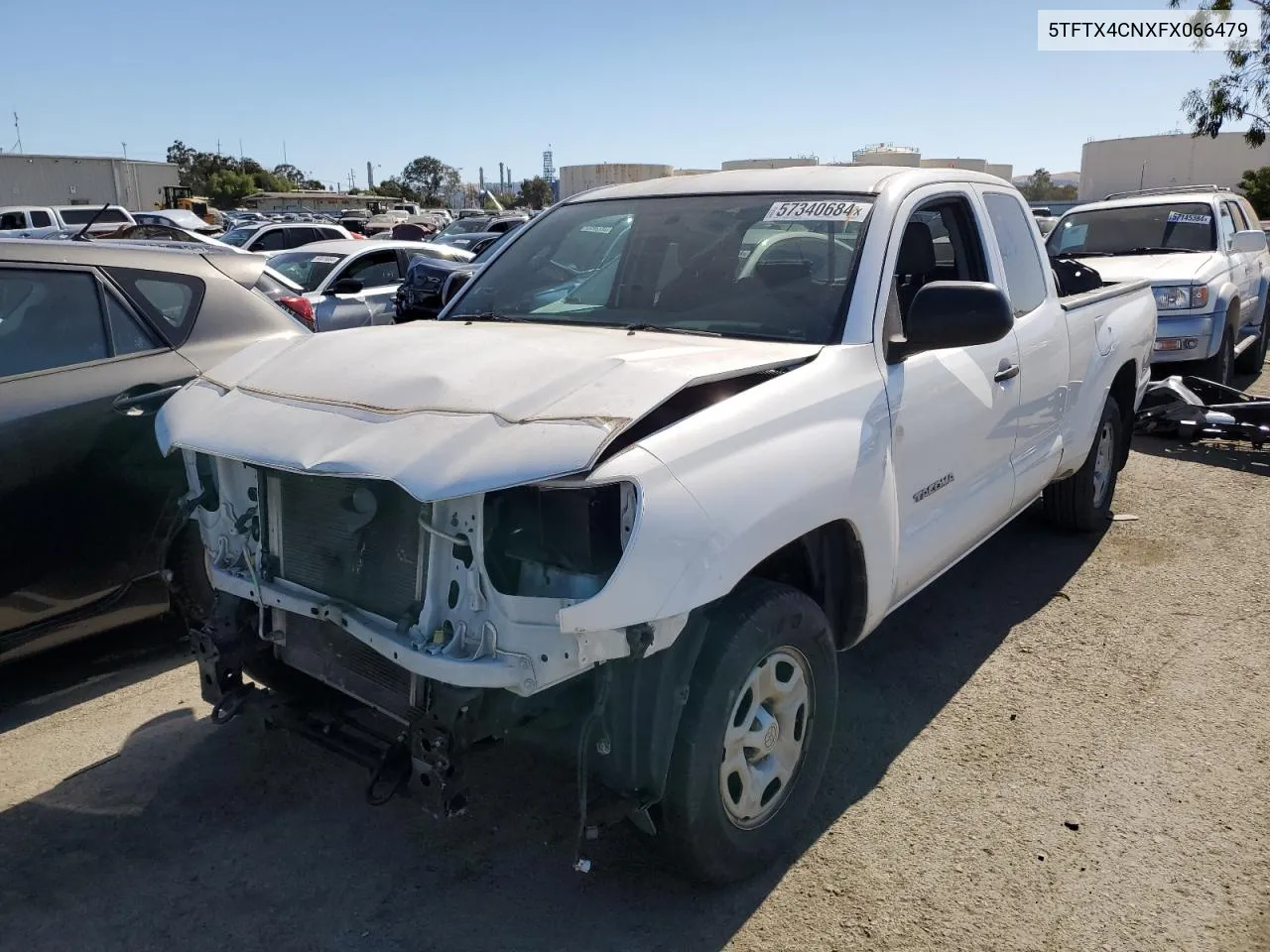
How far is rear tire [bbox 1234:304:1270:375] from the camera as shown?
37.1 feet

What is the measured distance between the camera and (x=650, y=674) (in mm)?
2607

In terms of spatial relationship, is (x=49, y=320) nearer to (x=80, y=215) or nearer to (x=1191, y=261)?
(x=1191, y=261)

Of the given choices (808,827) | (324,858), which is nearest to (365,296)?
(324,858)

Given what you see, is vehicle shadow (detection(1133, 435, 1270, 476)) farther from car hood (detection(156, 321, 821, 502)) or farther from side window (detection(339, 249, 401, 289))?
side window (detection(339, 249, 401, 289))

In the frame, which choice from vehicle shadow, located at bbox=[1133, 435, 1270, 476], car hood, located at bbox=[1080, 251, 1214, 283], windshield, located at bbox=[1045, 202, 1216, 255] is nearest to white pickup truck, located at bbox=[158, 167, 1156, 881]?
vehicle shadow, located at bbox=[1133, 435, 1270, 476]

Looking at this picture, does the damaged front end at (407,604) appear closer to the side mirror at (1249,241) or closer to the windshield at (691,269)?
the windshield at (691,269)

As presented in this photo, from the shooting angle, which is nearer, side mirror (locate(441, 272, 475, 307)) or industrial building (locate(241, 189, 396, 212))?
side mirror (locate(441, 272, 475, 307))

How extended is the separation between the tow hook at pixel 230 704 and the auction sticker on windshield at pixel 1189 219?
1002 cm

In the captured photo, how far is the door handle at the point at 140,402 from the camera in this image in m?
4.11

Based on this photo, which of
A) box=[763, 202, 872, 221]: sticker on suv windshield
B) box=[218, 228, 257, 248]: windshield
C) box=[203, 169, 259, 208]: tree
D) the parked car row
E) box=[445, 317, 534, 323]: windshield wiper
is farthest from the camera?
box=[203, 169, 259, 208]: tree

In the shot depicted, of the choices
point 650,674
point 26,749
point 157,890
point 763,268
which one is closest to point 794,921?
point 650,674

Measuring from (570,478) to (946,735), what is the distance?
2.21 metres

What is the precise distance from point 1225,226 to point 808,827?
9.44 m

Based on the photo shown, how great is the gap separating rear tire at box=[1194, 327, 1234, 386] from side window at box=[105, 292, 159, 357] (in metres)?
8.67
